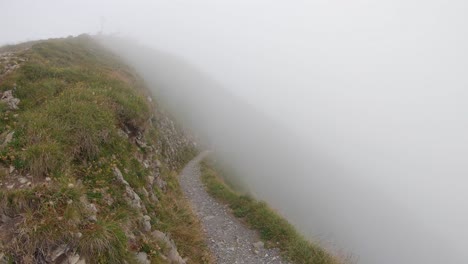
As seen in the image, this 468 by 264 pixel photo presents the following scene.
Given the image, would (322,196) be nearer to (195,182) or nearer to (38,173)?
(195,182)

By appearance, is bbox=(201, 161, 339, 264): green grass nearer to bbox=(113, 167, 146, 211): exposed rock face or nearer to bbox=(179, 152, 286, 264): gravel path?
bbox=(179, 152, 286, 264): gravel path

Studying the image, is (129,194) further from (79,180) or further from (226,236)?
(226,236)

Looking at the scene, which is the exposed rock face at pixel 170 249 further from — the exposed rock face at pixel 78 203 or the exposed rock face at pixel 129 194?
the exposed rock face at pixel 129 194

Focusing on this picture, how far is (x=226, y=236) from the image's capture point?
48.4 ft

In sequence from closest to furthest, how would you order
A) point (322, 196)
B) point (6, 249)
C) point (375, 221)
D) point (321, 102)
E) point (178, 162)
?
point (6, 249)
point (178, 162)
point (322, 196)
point (375, 221)
point (321, 102)

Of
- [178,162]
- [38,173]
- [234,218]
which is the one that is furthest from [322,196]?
[38,173]

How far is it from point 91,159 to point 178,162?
1945cm

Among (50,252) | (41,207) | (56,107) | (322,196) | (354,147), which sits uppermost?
(56,107)

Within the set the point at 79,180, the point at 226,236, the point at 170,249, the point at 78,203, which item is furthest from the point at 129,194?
the point at 226,236

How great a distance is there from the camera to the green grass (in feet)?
42.9

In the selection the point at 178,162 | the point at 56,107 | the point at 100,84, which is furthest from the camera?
the point at 178,162

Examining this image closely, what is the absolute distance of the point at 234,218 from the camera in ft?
56.3

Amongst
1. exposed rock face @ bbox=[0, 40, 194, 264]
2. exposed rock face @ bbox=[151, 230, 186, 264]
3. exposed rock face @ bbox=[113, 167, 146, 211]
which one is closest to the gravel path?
exposed rock face @ bbox=[151, 230, 186, 264]

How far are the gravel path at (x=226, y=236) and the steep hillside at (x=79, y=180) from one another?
3.83ft
